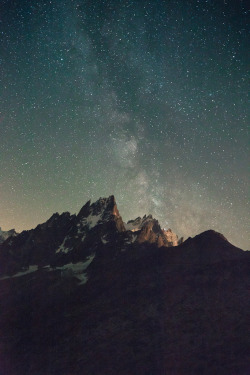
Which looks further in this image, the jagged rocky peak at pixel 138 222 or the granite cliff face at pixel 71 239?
the jagged rocky peak at pixel 138 222

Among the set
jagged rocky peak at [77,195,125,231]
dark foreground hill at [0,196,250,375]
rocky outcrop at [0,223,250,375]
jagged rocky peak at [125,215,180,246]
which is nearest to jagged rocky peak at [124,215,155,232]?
jagged rocky peak at [125,215,180,246]

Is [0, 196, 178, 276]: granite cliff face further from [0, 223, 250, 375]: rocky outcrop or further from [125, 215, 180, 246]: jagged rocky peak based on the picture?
[125, 215, 180, 246]: jagged rocky peak

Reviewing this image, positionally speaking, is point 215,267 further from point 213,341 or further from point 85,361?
point 85,361

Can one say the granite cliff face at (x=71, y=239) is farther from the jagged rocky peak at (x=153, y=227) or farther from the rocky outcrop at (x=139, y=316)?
the jagged rocky peak at (x=153, y=227)

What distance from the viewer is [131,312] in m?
49.2

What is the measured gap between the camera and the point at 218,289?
4909 cm

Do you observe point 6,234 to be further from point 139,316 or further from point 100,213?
point 139,316

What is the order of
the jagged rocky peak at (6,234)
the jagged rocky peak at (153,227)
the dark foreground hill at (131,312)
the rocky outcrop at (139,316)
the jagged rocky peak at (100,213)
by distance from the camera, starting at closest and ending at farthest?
the rocky outcrop at (139,316), the dark foreground hill at (131,312), the jagged rocky peak at (100,213), the jagged rocky peak at (153,227), the jagged rocky peak at (6,234)

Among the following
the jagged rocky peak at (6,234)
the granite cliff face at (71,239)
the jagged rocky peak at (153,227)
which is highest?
the jagged rocky peak at (153,227)

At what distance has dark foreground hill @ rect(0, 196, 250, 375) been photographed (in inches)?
1471

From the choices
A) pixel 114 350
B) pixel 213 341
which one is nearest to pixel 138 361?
pixel 114 350

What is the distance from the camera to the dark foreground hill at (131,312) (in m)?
37.4

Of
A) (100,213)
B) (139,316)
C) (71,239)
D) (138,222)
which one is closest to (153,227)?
(138,222)

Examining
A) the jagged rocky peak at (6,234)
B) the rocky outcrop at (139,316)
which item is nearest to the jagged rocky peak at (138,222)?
the rocky outcrop at (139,316)
